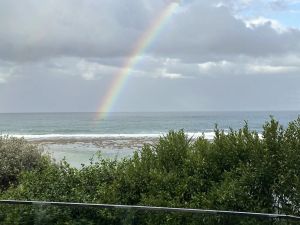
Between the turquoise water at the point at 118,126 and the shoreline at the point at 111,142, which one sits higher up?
the turquoise water at the point at 118,126

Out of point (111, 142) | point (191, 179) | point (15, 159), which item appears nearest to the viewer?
point (191, 179)

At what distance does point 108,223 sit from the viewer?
4.65m

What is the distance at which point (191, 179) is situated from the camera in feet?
20.0

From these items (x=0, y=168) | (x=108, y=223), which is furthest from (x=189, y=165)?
(x=0, y=168)

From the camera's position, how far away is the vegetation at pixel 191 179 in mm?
5621

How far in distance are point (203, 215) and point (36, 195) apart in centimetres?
342

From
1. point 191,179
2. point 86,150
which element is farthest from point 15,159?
point 86,150

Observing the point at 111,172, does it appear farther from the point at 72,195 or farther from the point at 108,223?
the point at 108,223

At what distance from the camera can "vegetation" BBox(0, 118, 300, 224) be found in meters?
5.62

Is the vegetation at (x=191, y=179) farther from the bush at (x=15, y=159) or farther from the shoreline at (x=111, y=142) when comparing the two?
the shoreline at (x=111, y=142)

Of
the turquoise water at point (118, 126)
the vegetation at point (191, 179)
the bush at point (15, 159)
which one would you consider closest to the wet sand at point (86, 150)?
the bush at point (15, 159)

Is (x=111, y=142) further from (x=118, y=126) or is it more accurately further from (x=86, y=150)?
(x=118, y=126)

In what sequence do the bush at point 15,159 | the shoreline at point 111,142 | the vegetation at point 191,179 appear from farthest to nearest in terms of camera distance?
1. the shoreline at point 111,142
2. the bush at point 15,159
3. the vegetation at point 191,179

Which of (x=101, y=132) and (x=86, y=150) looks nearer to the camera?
(x=86, y=150)
